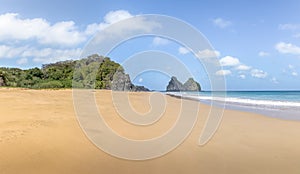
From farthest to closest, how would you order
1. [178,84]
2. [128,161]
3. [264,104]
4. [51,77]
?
[51,77]
[264,104]
[178,84]
[128,161]

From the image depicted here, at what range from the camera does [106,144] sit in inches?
208

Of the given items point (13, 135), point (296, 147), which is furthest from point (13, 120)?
point (296, 147)

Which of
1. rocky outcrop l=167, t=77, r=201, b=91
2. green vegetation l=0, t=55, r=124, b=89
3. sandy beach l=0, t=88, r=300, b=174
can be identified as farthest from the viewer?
green vegetation l=0, t=55, r=124, b=89

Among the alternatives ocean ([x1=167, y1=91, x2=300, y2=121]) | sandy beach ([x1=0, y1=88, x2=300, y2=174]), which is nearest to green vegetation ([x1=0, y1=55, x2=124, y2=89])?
ocean ([x1=167, y1=91, x2=300, y2=121])

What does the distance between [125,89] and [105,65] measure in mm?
6253

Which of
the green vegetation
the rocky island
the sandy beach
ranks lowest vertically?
the sandy beach

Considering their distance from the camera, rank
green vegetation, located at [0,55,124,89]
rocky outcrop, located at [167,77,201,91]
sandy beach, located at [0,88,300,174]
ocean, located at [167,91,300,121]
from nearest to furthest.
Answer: sandy beach, located at [0,88,300,174] < ocean, located at [167,91,300,121] < rocky outcrop, located at [167,77,201,91] < green vegetation, located at [0,55,124,89]

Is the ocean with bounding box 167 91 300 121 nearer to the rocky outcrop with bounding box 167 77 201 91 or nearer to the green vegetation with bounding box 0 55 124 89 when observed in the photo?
the rocky outcrop with bounding box 167 77 201 91

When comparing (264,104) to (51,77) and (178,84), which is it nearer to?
(178,84)

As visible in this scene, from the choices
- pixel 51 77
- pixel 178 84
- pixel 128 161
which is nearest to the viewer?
pixel 128 161

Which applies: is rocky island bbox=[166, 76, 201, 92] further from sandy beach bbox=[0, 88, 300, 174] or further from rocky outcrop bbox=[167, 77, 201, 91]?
sandy beach bbox=[0, 88, 300, 174]

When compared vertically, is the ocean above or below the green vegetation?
below

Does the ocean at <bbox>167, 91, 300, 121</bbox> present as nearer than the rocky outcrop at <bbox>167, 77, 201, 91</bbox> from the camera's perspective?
Yes

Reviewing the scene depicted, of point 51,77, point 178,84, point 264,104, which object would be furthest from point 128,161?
point 51,77
